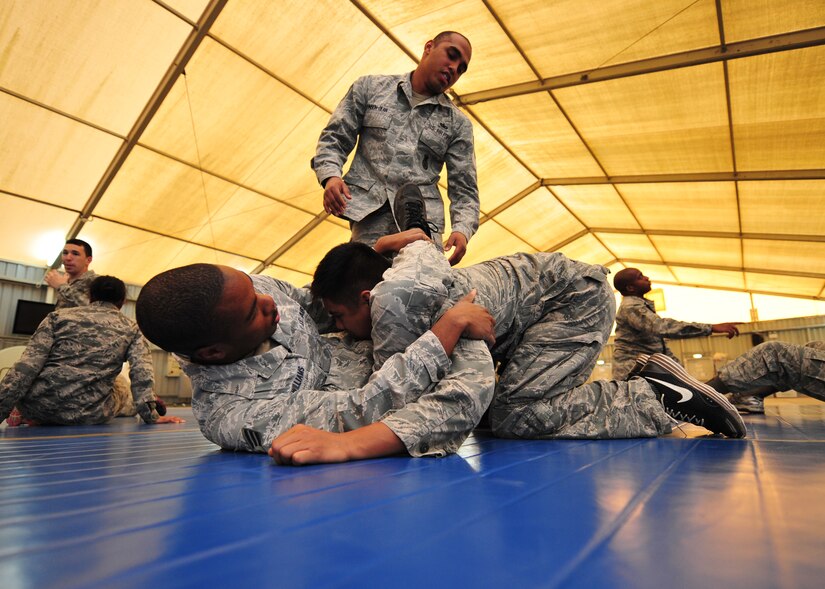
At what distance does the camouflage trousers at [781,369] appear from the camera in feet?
7.77

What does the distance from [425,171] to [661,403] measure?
53.5 inches

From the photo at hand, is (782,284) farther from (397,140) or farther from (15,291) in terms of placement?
(15,291)

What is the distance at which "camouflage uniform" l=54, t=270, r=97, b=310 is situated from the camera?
11.8 feet

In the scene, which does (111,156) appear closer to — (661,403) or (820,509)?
(661,403)

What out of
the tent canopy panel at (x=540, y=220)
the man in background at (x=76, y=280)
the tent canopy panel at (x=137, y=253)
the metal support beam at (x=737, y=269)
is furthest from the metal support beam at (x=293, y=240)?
the metal support beam at (x=737, y=269)

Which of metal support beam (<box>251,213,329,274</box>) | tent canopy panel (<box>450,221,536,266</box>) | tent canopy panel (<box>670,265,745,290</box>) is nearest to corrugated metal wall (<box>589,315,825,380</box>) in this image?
→ tent canopy panel (<box>670,265,745,290</box>)

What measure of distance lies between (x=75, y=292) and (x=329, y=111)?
380 cm

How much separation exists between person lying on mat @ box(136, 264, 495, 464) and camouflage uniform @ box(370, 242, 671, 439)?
0.26m

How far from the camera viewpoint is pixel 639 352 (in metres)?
3.99

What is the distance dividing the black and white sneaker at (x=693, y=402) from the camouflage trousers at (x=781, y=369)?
3.42 ft

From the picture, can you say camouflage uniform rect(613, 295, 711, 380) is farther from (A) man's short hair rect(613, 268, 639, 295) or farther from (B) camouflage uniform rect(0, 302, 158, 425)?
(B) camouflage uniform rect(0, 302, 158, 425)

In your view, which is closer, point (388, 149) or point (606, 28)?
point (388, 149)

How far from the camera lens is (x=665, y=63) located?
5.31 m

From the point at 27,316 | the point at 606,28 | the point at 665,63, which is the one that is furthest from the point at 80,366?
the point at 27,316
